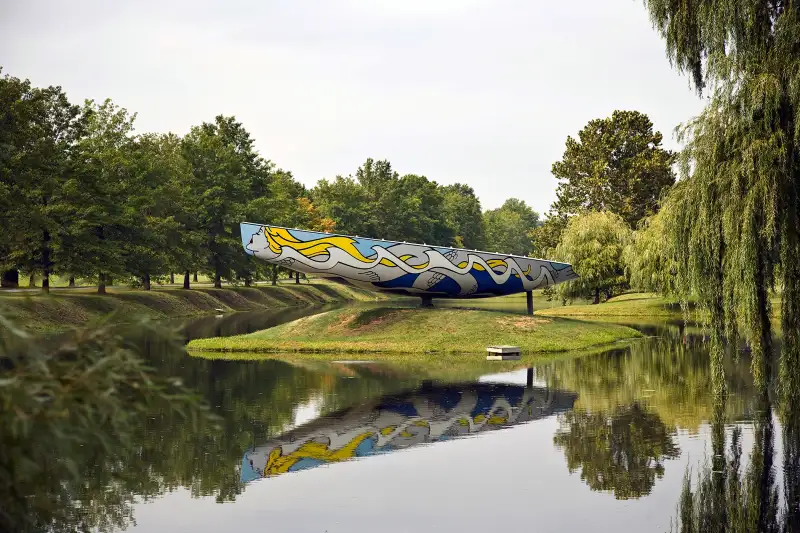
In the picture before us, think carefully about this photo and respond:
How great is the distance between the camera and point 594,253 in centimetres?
6669

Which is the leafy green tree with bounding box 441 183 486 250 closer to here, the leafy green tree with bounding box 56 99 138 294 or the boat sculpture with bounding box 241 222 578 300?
the leafy green tree with bounding box 56 99 138 294

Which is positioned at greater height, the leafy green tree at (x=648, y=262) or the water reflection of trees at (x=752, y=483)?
the leafy green tree at (x=648, y=262)

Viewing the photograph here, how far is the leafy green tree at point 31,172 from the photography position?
4878cm

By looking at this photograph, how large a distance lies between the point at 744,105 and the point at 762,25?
1.48m

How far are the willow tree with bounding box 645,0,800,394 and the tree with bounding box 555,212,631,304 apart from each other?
48931 mm

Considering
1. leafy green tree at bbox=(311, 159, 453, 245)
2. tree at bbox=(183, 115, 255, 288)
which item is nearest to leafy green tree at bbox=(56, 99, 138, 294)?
tree at bbox=(183, 115, 255, 288)

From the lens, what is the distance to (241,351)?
38.9 metres

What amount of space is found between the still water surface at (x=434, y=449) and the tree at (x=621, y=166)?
49.1 m

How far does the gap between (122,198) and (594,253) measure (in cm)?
3353

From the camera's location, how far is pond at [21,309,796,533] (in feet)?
45.4

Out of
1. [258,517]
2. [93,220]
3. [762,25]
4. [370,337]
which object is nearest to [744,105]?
[762,25]

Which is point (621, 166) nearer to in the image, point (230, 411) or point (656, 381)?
point (656, 381)

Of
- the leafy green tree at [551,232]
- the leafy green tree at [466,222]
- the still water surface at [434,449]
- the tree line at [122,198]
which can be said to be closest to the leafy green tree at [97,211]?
the tree line at [122,198]

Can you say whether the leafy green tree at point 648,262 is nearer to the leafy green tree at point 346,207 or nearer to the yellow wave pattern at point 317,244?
the yellow wave pattern at point 317,244
